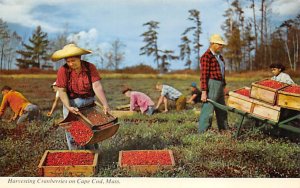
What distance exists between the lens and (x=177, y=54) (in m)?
4.33

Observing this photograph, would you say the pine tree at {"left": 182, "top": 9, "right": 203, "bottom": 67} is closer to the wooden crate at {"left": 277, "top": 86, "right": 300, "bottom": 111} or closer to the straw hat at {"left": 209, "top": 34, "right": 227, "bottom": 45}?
the straw hat at {"left": 209, "top": 34, "right": 227, "bottom": 45}

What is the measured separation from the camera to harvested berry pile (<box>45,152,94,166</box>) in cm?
351

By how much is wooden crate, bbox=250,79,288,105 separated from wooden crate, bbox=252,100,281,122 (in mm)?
42

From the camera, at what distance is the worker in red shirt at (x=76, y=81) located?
3539 mm

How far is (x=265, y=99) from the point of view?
4047 millimetres

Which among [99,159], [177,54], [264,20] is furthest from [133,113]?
[264,20]

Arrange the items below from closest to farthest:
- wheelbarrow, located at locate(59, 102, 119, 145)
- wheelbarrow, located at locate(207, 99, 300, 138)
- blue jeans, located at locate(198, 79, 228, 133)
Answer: wheelbarrow, located at locate(59, 102, 119, 145) → wheelbarrow, located at locate(207, 99, 300, 138) → blue jeans, located at locate(198, 79, 228, 133)

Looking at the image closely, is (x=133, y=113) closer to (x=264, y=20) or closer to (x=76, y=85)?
(x=76, y=85)

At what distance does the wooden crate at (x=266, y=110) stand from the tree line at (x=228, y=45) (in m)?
0.43

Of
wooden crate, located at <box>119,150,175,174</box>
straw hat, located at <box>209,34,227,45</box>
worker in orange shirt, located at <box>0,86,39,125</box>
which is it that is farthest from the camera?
straw hat, located at <box>209,34,227,45</box>

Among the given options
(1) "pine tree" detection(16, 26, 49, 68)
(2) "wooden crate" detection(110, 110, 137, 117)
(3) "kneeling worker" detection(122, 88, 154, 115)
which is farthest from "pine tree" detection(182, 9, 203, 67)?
(1) "pine tree" detection(16, 26, 49, 68)

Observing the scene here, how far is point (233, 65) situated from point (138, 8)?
3.90ft

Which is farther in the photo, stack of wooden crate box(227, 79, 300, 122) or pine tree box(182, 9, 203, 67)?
pine tree box(182, 9, 203, 67)

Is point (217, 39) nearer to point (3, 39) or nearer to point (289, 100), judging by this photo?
point (289, 100)
